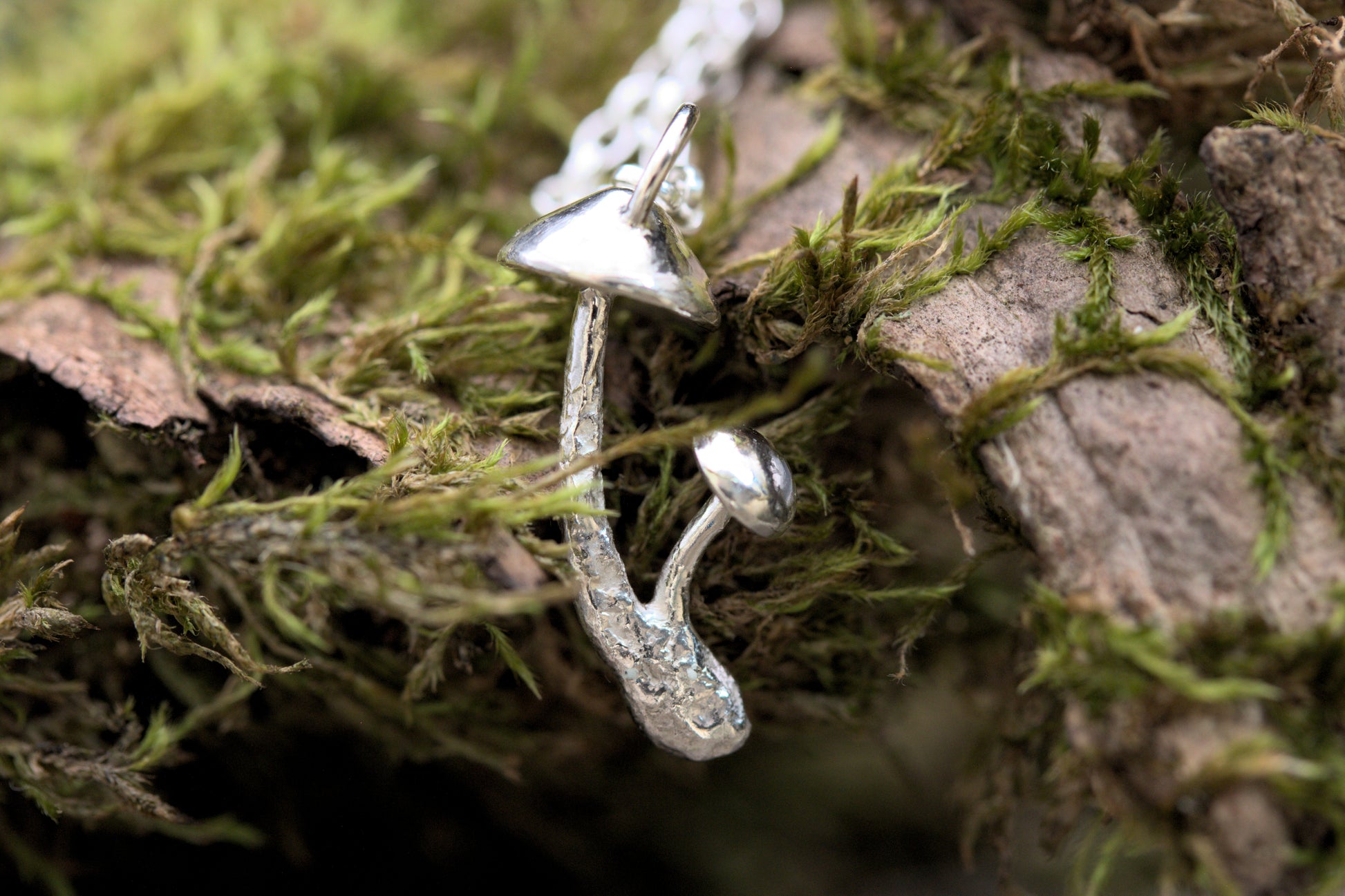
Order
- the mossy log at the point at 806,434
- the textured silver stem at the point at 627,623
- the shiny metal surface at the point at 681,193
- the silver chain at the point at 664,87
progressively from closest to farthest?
the mossy log at the point at 806,434
the textured silver stem at the point at 627,623
the shiny metal surface at the point at 681,193
the silver chain at the point at 664,87

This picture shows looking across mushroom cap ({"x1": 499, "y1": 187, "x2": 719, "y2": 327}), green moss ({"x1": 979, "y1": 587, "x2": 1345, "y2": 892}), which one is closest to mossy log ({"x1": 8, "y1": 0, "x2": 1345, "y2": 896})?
green moss ({"x1": 979, "y1": 587, "x2": 1345, "y2": 892})

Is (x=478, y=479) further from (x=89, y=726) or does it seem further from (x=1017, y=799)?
(x=1017, y=799)

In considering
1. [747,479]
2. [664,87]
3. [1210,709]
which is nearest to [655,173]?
[747,479]

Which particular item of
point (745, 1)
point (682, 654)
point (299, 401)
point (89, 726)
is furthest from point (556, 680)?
point (745, 1)

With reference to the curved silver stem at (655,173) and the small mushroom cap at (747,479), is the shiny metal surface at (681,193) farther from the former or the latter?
the small mushroom cap at (747,479)

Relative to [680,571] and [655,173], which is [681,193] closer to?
[655,173]

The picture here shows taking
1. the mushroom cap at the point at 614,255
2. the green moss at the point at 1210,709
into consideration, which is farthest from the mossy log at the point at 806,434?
the mushroom cap at the point at 614,255

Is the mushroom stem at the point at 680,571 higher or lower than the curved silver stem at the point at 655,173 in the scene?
lower

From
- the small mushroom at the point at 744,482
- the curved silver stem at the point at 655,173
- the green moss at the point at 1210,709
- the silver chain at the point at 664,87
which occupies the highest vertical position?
the curved silver stem at the point at 655,173

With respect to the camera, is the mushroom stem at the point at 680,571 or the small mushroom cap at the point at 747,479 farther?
the mushroom stem at the point at 680,571
